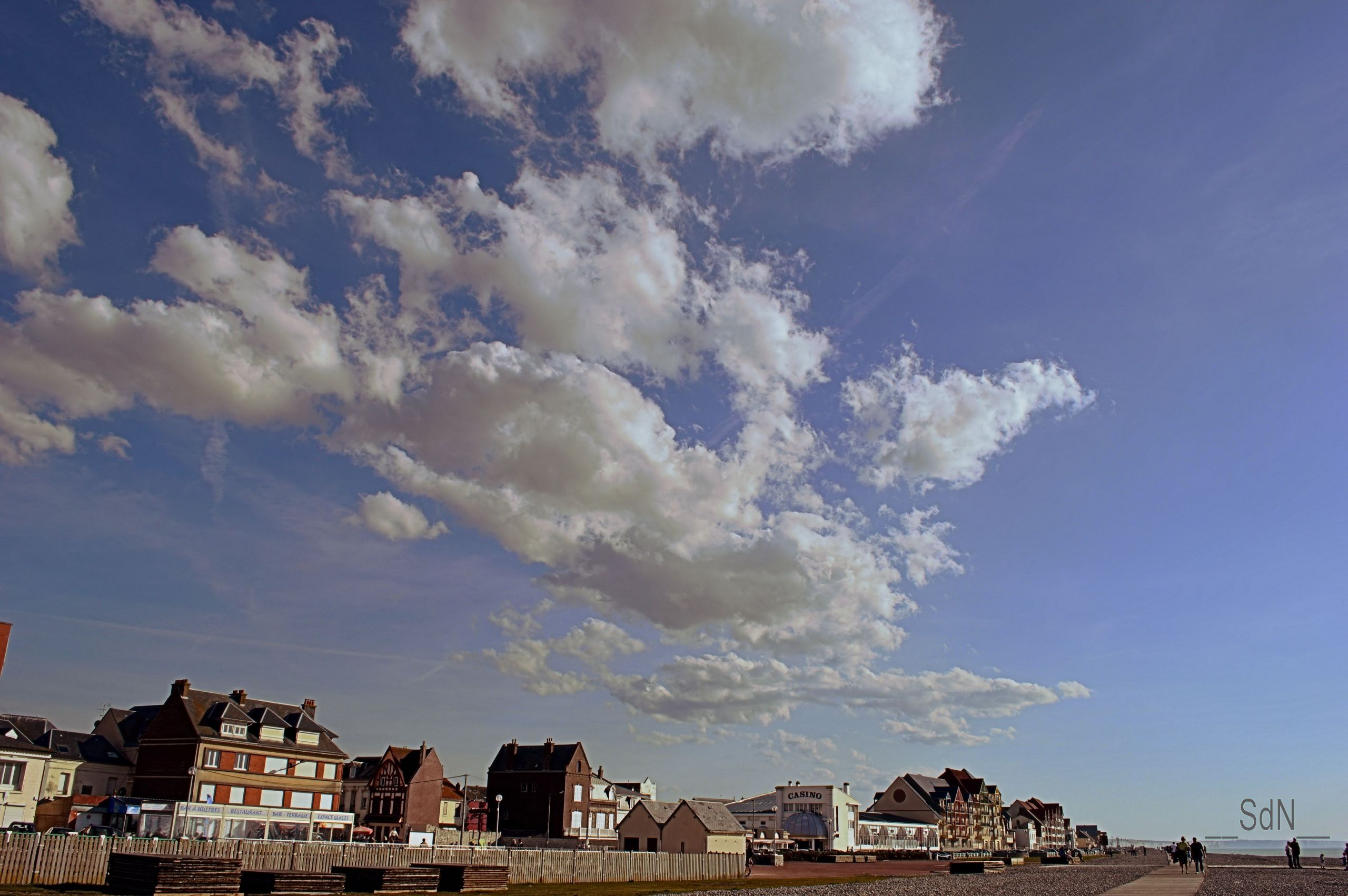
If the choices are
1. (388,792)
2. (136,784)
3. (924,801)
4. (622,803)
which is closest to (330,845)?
(136,784)

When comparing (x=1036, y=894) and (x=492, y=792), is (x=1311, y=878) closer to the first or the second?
(x=1036, y=894)

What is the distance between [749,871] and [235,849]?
41052mm

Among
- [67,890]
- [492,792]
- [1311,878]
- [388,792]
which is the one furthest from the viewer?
[492,792]

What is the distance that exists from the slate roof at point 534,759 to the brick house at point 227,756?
27.3 metres

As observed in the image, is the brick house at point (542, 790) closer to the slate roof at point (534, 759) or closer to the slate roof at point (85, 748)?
the slate roof at point (534, 759)

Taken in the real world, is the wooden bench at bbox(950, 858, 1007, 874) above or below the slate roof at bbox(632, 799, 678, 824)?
below

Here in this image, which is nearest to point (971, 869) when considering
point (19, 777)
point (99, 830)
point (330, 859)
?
point (330, 859)

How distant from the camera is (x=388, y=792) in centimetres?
9588

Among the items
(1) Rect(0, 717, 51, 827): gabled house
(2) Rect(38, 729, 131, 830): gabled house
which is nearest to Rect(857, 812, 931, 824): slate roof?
(2) Rect(38, 729, 131, 830): gabled house

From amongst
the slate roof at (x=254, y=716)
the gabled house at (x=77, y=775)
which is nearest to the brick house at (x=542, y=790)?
the slate roof at (x=254, y=716)

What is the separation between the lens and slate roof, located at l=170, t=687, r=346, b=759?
2859 inches

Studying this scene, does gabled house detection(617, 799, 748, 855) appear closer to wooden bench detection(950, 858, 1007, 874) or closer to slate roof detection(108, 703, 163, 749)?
wooden bench detection(950, 858, 1007, 874)

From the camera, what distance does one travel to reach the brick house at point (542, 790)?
3942 inches

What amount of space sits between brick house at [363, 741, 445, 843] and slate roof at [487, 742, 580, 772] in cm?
778
